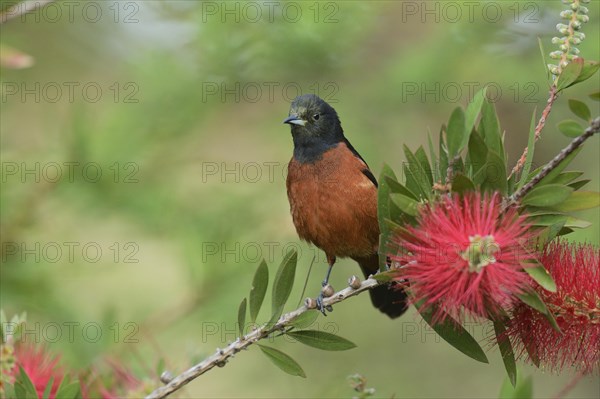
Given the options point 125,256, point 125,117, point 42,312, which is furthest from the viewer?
point 125,256

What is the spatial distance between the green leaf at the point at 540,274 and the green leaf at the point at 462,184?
25 cm

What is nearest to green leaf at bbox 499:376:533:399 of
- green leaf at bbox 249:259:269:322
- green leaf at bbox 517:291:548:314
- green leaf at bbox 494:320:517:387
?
green leaf at bbox 494:320:517:387

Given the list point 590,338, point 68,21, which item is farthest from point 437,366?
point 590,338

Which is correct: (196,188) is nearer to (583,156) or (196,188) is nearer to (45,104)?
(45,104)

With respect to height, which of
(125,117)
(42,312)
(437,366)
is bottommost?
(437,366)

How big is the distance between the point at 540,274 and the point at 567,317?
0.25 meters

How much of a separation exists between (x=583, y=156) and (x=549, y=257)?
4.67m

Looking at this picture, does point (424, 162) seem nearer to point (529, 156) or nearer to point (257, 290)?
point (529, 156)

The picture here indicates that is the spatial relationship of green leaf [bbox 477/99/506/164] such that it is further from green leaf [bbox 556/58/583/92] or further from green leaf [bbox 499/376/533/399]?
green leaf [bbox 499/376/533/399]

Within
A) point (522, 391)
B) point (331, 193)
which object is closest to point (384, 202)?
point (522, 391)

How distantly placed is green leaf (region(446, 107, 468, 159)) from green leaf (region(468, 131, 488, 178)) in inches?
1.2

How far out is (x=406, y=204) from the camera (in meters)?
2.14

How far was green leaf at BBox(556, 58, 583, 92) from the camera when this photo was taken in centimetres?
207

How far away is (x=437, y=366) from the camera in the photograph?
23.0 feet
